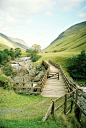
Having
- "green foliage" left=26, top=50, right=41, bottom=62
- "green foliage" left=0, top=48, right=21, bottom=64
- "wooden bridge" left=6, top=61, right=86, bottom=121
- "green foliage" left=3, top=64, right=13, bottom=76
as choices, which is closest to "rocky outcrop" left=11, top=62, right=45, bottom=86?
"green foliage" left=3, top=64, right=13, bottom=76

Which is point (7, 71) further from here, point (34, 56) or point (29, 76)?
point (34, 56)

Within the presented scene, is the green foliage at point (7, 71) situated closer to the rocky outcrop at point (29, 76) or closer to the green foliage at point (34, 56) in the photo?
the rocky outcrop at point (29, 76)

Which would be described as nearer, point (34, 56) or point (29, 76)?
point (29, 76)

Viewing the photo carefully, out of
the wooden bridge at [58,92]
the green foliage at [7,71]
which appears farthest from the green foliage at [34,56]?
the wooden bridge at [58,92]

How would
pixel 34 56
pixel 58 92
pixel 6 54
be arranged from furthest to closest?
pixel 34 56, pixel 6 54, pixel 58 92

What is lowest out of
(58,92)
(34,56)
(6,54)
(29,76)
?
(29,76)

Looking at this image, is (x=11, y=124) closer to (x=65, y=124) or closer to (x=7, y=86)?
(x=65, y=124)

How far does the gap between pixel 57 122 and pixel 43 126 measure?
897 mm

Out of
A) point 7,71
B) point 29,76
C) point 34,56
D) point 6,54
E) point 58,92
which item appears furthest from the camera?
point 34,56

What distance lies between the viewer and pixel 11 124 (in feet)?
12.3

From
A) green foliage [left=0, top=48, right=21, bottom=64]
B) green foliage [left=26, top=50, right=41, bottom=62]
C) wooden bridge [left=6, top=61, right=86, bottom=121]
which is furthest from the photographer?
green foliage [left=26, top=50, right=41, bottom=62]

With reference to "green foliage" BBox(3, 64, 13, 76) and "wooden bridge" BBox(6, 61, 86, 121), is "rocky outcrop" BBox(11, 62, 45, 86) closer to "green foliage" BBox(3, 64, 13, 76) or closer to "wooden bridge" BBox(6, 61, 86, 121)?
"green foliage" BBox(3, 64, 13, 76)

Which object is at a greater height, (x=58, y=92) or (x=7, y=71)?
(x=7, y=71)

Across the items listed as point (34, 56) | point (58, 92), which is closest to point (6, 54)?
point (34, 56)
